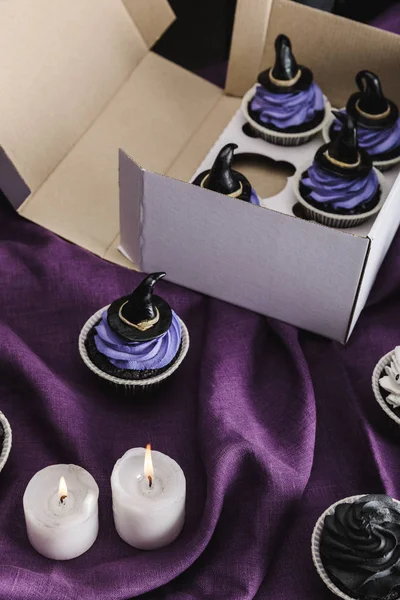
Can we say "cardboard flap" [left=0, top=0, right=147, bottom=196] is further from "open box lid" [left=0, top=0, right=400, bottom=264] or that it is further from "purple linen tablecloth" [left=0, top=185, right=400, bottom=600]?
"purple linen tablecloth" [left=0, top=185, right=400, bottom=600]

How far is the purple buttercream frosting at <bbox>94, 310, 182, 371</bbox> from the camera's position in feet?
3.96

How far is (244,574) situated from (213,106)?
0.92 metres

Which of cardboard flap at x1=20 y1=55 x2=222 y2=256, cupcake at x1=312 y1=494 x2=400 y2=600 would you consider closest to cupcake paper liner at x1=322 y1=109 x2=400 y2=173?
cardboard flap at x1=20 y1=55 x2=222 y2=256

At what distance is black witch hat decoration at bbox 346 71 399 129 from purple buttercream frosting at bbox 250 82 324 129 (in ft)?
0.23

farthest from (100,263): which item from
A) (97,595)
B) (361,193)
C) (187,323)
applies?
(97,595)

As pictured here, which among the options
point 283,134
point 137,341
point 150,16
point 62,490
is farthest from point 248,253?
point 150,16

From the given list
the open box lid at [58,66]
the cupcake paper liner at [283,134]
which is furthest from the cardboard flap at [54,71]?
the cupcake paper liner at [283,134]

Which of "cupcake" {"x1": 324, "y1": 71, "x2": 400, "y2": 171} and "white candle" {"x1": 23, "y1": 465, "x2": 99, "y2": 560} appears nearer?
"white candle" {"x1": 23, "y1": 465, "x2": 99, "y2": 560}

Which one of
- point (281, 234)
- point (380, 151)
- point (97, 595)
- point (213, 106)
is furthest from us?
point (213, 106)

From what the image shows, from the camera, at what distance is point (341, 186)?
4.66 ft

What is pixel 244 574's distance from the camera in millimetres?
1049

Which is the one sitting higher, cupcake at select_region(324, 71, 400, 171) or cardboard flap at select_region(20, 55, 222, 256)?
cupcake at select_region(324, 71, 400, 171)

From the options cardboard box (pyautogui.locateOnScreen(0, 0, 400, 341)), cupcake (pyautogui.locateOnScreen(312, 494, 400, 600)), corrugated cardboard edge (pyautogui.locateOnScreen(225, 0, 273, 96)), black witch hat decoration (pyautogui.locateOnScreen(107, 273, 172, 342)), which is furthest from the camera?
corrugated cardboard edge (pyautogui.locateOnScreen(225, 0, 273, 96))

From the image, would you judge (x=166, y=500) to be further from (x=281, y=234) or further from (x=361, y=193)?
(x=361, y=193)
